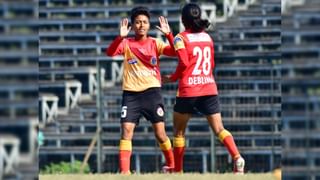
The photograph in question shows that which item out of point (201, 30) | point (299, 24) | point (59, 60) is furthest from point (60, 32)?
point (299, 24)

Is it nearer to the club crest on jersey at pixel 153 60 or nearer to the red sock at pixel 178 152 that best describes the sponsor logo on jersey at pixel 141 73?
the club crest on jersey at pixel 153 60

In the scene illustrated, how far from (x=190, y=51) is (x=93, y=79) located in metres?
18.0

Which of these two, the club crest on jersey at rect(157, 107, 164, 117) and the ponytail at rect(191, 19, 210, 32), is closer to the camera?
the ponytail at rect(191, 19, 210, 32)

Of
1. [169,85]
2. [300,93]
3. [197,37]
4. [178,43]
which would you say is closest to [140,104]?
[178,43]

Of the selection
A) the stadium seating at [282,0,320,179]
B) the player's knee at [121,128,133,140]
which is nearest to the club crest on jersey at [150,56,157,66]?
the player's knee at [121,128,133,140]

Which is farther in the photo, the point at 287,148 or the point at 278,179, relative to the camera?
the point at 278,179

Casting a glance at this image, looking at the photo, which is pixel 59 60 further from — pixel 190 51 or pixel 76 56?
pixel 190 51

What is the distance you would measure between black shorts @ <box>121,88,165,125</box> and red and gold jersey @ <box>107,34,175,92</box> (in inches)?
2.2

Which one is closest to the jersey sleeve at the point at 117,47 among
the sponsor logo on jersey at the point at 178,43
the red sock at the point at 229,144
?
the sponsor logo on jersey at the point at 178,43

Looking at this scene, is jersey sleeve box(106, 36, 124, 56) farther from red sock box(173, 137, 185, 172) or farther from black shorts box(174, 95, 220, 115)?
red sock box(173, 137, 185, 172)

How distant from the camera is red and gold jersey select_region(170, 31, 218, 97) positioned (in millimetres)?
7473

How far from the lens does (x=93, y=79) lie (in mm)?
25344

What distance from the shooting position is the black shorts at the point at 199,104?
7559 mm

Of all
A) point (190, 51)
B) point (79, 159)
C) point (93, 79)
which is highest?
point (190, 51)
